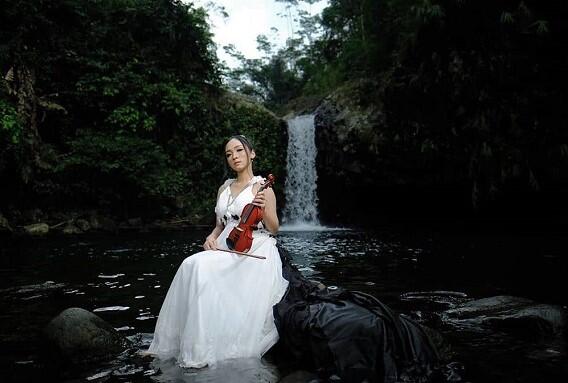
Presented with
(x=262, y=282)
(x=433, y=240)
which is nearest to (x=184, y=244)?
(x=433, y=240)

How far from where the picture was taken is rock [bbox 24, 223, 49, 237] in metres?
15.0

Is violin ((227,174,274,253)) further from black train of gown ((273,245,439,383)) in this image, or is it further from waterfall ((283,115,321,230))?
waterfall ((283,115,321,230))

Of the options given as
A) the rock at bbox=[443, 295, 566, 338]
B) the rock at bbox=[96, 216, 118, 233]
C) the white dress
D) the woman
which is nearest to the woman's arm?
the woman

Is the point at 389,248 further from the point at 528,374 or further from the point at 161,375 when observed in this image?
the point at 161,375

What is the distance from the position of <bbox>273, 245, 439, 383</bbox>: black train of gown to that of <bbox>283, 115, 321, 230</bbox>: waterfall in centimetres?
1618

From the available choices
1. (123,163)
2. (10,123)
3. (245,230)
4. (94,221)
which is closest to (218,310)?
(245,230)

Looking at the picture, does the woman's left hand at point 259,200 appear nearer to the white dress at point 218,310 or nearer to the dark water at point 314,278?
the white dress at point 218,310

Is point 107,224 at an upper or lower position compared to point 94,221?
lower

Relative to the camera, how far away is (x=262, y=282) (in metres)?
3.76

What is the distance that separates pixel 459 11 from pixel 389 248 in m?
8.39

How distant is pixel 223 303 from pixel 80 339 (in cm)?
142

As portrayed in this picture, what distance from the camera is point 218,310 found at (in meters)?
3.50

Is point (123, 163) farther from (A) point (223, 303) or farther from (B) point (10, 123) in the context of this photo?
(A) point (223, 303)

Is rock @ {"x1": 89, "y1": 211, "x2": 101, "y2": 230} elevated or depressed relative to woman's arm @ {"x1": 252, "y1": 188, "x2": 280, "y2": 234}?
depressed
